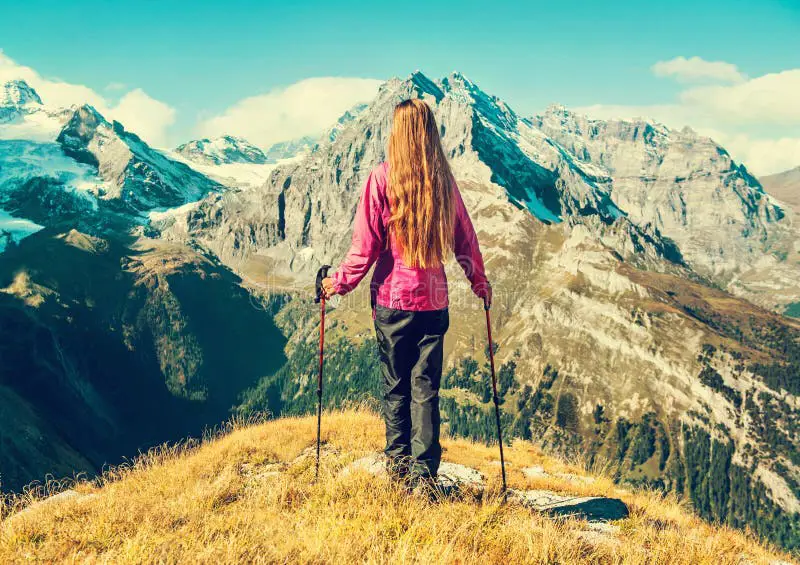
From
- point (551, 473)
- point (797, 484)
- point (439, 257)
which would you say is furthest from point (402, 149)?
point (797, 484)

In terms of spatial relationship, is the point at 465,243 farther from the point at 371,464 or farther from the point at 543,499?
the point at 543,499

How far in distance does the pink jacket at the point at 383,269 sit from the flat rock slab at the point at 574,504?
391 centimetres

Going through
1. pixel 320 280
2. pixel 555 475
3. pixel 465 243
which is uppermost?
pixel 465 243

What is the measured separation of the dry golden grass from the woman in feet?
3.55

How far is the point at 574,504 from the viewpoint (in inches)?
333

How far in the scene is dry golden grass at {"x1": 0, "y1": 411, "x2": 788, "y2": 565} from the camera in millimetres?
4559

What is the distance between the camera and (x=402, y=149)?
7.04 metres

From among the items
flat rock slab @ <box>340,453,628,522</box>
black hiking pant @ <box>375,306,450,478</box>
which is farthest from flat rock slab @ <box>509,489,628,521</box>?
black hiking pant @ <box>375,306,450,478</box>

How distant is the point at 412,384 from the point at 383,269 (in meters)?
2.03

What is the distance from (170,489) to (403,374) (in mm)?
4441

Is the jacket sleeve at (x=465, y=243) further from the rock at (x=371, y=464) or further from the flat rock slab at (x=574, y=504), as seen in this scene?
the flat rock slab at (x=574, y=504)

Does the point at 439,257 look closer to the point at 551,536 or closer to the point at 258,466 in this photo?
the point at 551,536

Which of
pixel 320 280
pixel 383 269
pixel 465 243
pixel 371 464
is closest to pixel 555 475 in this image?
pixel 371 464

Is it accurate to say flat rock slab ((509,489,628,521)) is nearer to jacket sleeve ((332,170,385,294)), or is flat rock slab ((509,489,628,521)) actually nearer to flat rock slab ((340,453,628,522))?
flat rock slab ((340,453,628,522))
